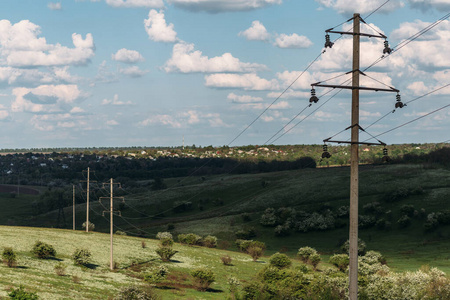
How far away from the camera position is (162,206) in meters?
191

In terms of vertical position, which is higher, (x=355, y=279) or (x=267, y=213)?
(x=355, y=279)

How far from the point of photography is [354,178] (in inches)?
1213

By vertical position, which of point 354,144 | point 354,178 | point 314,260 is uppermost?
point 354,144

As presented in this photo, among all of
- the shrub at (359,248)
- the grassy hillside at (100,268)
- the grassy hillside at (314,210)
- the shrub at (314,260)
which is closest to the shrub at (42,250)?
the grassy hillside at (100,268)

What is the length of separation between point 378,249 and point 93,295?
75060 millimetres

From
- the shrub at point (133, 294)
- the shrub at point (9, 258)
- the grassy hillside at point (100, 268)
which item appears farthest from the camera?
the shrub at point (9, 258)

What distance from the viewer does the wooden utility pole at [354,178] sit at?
30.0 m

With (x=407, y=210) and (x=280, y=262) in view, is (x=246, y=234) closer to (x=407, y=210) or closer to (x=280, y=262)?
(x=407, y=210)

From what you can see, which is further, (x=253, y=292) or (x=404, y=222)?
(x=404, y=222)

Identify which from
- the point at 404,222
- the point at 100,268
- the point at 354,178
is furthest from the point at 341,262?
the point at 354,178

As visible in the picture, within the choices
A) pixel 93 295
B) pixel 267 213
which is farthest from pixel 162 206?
pixel 93 295

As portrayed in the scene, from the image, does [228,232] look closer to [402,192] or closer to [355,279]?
[402,192]

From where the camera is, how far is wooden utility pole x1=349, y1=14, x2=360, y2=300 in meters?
30.0

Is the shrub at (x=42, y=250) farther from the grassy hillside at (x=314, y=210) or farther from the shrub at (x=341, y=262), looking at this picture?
Answer: the grassy hillside at (x=314, y=210)
